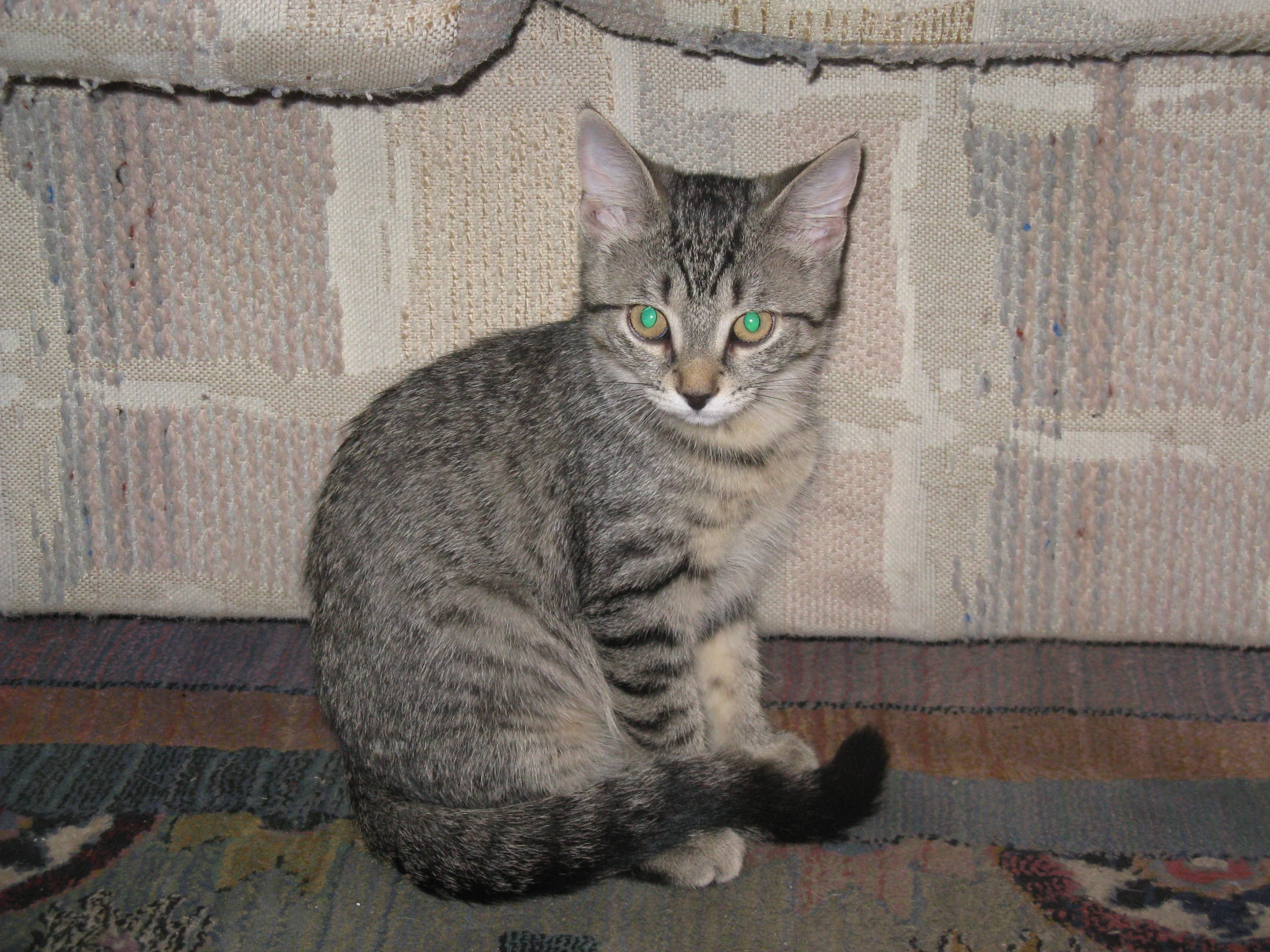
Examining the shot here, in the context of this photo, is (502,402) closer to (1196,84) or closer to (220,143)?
(220,143)

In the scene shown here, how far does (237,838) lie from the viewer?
1.31 m

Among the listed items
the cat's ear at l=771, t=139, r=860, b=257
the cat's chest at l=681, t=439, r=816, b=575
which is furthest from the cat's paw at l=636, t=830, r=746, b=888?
the cat's ear at l=771, t=139, r=860, b=257

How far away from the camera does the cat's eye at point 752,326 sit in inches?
53.6

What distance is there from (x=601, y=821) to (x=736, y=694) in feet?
1.29

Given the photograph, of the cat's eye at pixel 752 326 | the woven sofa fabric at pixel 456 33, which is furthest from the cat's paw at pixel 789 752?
the woven sofa fabric at pixel 456 33

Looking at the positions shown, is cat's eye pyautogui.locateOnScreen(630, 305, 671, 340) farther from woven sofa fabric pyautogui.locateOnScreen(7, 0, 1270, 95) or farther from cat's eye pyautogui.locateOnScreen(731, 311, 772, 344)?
woven sofa fabric pyautogui.locateOnScreen(7, 0, 1270, 95)

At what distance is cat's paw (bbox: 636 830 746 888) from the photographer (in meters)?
1.25

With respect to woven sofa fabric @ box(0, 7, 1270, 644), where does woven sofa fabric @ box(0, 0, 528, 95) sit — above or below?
above

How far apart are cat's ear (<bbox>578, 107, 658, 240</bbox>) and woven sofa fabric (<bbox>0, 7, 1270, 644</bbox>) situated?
150mm

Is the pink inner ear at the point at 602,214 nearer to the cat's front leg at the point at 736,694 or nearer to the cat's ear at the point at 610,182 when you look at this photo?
the cat's ear at the point at 610,182

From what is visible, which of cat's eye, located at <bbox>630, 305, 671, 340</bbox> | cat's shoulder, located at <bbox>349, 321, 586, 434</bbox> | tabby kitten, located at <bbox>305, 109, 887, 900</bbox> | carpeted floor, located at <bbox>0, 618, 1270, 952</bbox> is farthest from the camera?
cat's shoulder, located at <bbox>349, 321, 586, 434</bbox>

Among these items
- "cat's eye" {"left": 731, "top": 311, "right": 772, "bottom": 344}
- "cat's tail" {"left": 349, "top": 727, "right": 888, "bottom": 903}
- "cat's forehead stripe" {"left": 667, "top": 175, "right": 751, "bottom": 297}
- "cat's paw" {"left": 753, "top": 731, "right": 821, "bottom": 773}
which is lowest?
"cat's paw" {"left": 753, "top": 731, "right": 821, "bottom": 773}

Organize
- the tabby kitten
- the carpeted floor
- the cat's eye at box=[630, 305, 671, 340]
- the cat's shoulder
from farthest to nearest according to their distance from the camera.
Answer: the cat's shoulder < the cat's eye at box=[630, 305, 671, 340] < the tabby kitten < the carpeted floor

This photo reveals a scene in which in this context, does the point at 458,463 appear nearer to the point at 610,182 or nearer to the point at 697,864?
the point at 610,182
